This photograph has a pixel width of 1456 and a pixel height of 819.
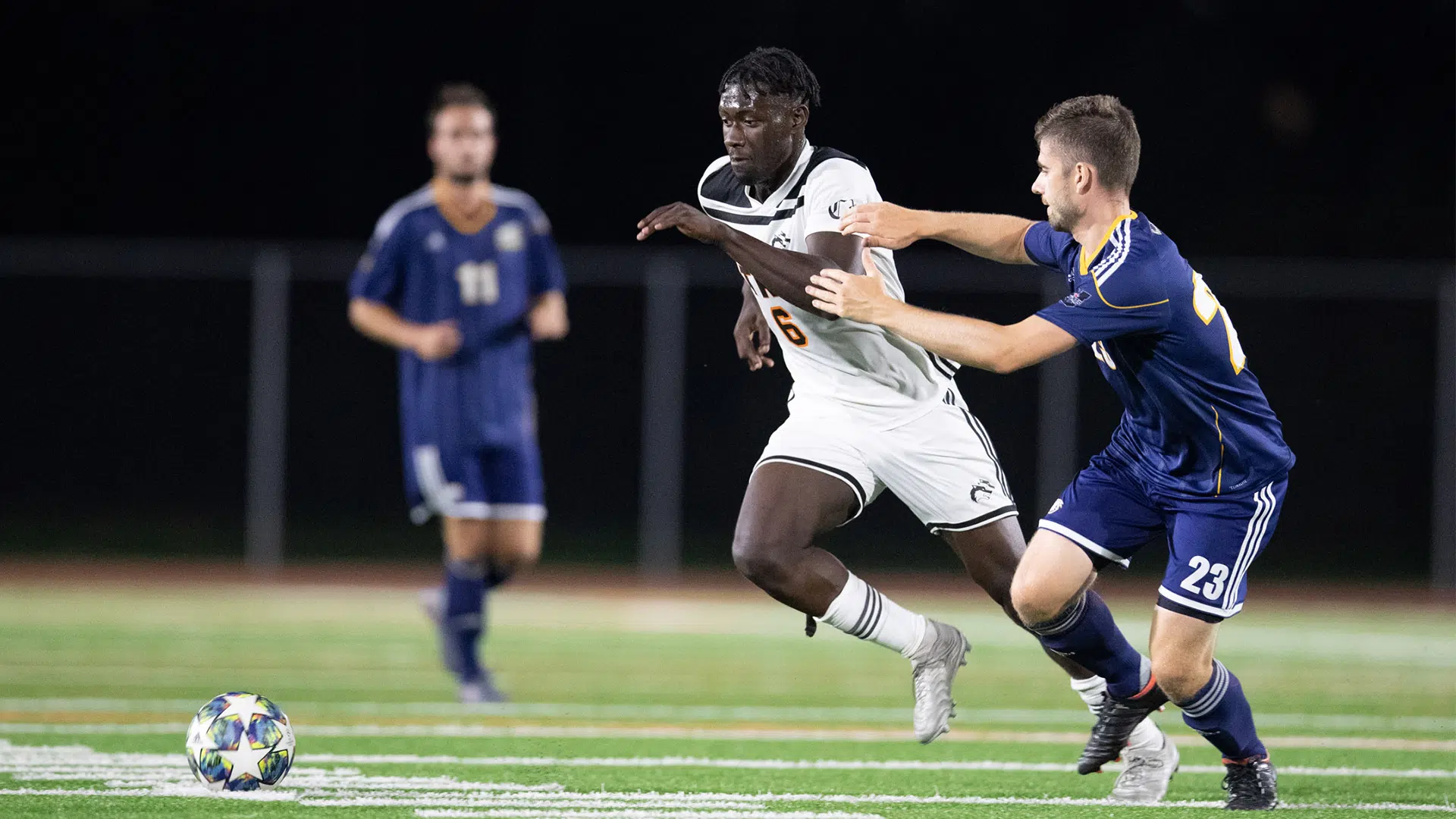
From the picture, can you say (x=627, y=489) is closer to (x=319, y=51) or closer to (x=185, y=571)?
(x=185, y=571)

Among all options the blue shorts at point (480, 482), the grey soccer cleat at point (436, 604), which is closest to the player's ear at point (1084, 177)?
the blue shorts at point (480, 482)

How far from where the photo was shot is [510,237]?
8781mm

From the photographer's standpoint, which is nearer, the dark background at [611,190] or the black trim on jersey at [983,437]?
the black trim on jersey at [983,437]

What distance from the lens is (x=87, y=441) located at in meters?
17.6

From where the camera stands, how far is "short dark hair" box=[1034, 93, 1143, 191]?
5.06m

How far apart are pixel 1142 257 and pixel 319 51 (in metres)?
19.7

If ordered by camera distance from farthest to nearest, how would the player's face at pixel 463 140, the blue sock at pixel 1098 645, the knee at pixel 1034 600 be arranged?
the player's face at pixel 463 140 → the blue sock at pixel 1098 645 → the knee at pixel 1034 600

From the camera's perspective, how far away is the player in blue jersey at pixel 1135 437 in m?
4.90

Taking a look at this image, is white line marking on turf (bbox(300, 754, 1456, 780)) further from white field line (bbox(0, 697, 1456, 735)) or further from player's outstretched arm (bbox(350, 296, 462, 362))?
player's outstretched arm (bbox(350, 296, 462, 362))

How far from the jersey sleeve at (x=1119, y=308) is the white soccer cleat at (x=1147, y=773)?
1.45 meters

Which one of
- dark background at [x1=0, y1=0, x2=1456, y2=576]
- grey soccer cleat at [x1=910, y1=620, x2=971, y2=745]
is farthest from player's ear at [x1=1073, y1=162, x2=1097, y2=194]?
dark background at [x1=0, y1=0, x2=1456, y2=576]

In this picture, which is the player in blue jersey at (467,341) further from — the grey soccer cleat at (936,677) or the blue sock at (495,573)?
the grey soccer cleat at (936,677)

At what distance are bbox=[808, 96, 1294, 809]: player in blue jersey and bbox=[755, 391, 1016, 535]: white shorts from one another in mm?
358

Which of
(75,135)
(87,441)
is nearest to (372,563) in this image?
(87,441)
